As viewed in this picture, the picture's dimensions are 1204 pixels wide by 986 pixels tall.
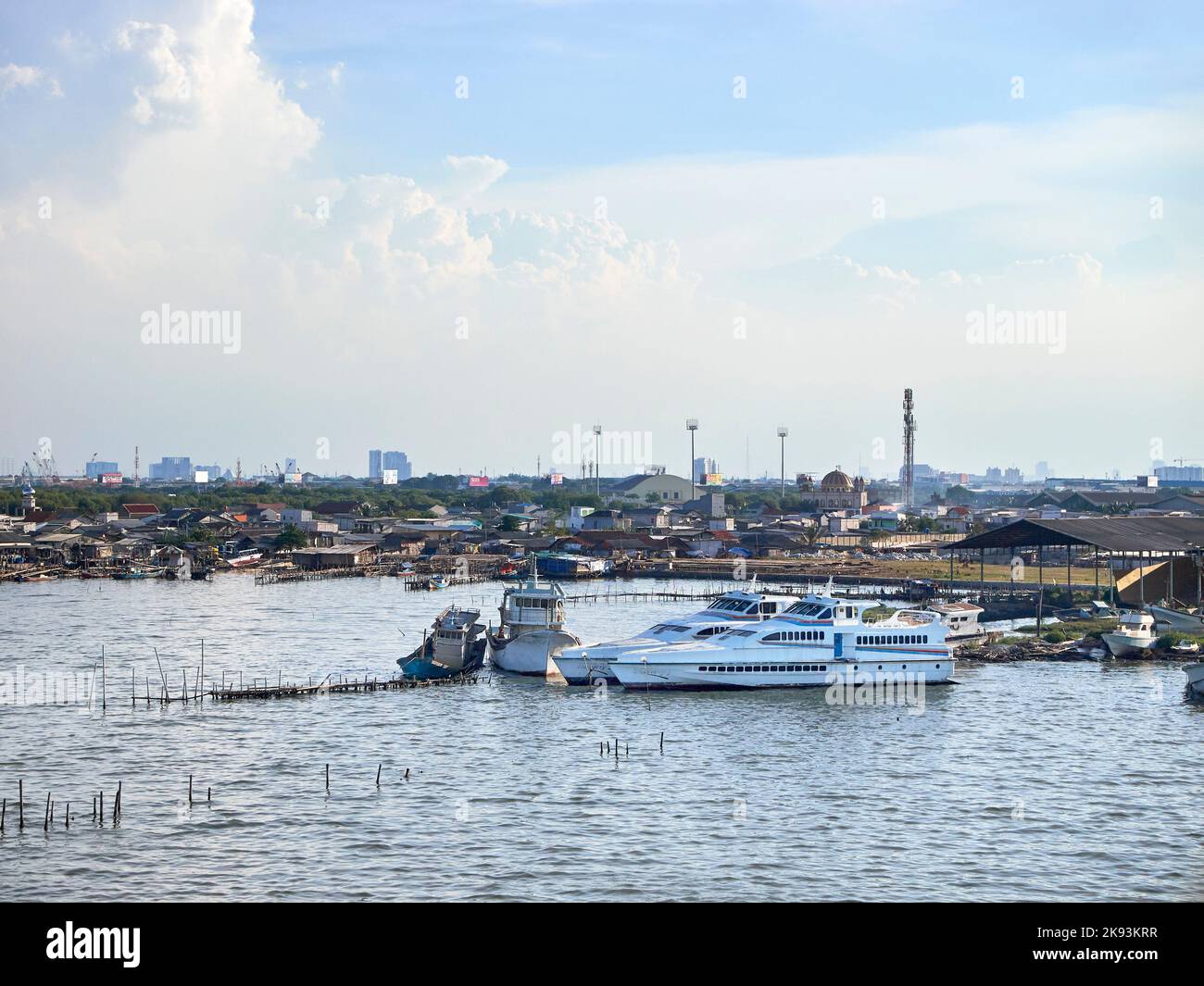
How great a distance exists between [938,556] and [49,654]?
87.1 meters

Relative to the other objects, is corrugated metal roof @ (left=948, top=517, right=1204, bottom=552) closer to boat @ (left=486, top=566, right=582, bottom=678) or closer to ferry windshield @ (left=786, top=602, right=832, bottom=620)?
ferry windshield @ (left=786, top=602, right=832, bottom=620)

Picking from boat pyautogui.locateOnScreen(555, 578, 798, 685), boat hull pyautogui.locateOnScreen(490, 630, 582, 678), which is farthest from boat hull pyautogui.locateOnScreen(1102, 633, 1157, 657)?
boat hull pyautogui.locateOnScreen(490, 630, 582, 678)

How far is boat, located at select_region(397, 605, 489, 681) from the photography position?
1986 inches

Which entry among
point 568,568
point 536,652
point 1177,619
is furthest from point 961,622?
point 568,568

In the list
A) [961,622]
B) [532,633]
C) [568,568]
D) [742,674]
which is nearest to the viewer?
[742,674]

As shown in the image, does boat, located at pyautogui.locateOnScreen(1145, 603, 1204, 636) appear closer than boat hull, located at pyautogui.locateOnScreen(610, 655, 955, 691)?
No

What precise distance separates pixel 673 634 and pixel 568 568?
59.9 meters

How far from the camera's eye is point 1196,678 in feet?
154

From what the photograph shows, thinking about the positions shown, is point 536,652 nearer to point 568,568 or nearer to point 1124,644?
point 1124,644

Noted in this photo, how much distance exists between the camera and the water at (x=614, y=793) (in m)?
25.9

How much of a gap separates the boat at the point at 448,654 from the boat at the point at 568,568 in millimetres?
55463

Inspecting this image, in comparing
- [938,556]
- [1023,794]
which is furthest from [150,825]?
[938,556]

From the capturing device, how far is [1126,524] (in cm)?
7906
